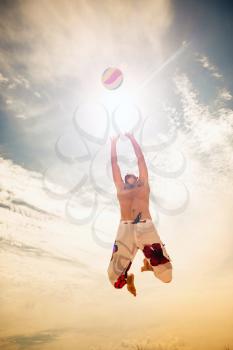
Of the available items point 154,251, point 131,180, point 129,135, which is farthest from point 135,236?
point 129,135

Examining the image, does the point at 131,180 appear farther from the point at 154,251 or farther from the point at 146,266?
the point at 146,266

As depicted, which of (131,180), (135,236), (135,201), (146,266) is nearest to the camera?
(135,236)

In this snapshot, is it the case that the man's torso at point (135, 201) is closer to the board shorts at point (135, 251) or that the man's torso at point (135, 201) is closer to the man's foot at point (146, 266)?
the board shorts at point (135, 251)

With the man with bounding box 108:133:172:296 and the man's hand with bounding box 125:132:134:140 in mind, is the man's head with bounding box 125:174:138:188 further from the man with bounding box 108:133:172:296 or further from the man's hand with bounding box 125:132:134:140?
the man's hand with bounding box 125:132:134:140

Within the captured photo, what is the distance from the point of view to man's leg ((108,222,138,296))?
7.20 meters

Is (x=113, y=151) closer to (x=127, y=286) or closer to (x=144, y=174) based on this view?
(x=144, y=174)

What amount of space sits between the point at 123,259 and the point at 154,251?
859 millimetres

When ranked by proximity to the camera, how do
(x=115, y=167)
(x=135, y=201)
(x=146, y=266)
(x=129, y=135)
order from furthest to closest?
(x=129, y=135), (x=115, y=167), (x=135, y=201), (x=146, y=266)

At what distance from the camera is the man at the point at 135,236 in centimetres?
710

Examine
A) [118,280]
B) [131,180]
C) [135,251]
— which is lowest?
[118,280]

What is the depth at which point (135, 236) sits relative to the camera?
24.0 feet

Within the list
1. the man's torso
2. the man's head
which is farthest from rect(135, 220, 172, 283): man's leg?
the man's head

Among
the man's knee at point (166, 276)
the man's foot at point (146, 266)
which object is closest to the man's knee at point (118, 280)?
the man's foot at point (146, 266)

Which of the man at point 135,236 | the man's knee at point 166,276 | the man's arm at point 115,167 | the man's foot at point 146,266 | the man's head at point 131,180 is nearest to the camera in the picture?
the man's knee at point 166,276
